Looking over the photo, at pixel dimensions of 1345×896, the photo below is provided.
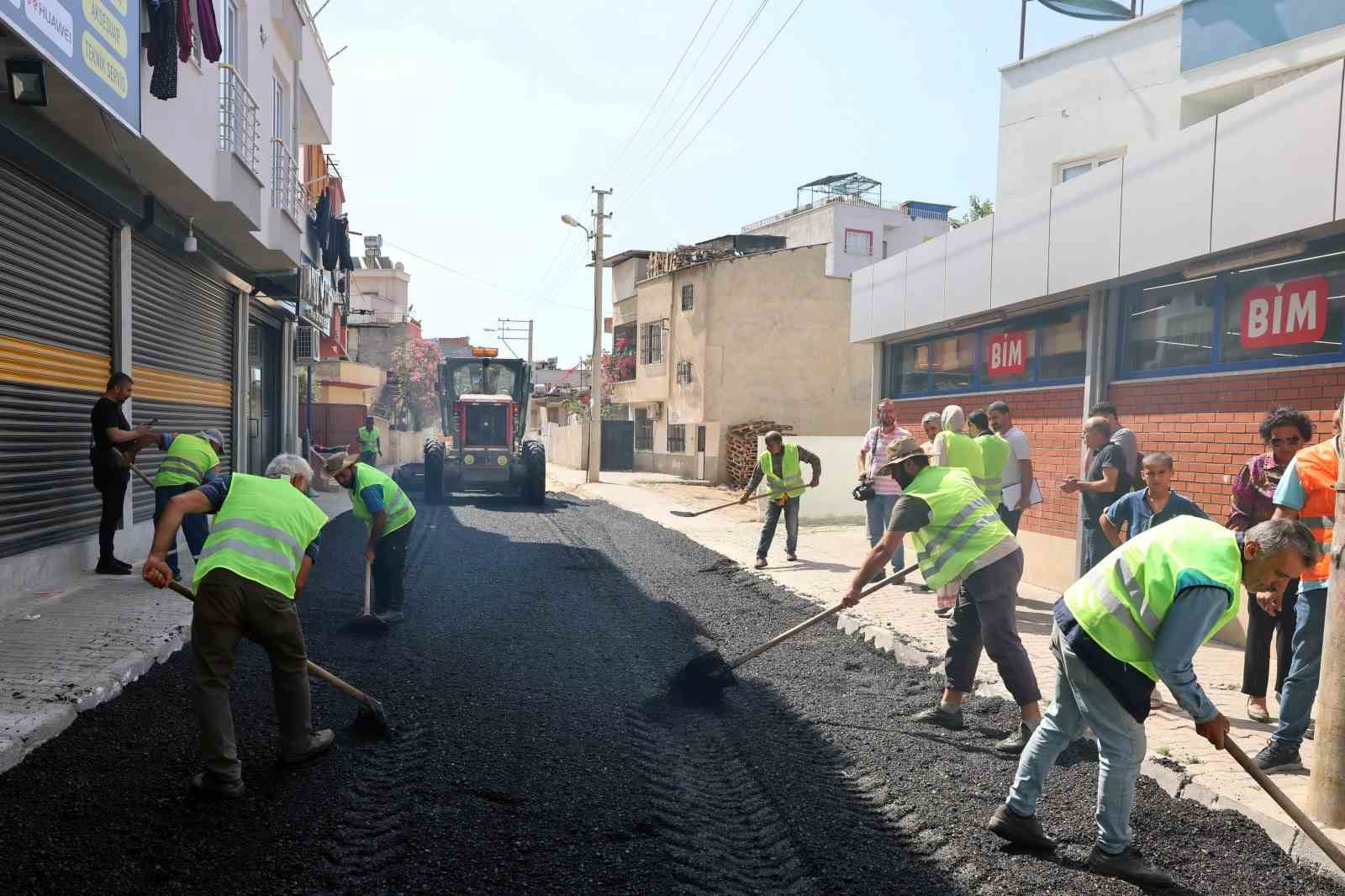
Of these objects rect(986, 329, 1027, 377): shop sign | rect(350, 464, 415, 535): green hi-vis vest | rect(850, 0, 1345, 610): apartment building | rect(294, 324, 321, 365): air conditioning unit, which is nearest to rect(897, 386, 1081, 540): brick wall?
rect(850, 0, 1345, 610): apartment building

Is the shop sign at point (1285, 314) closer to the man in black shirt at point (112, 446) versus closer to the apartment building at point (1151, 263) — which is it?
the apartment building at point (1151, 263)

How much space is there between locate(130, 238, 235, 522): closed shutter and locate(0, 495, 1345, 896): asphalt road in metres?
5.17

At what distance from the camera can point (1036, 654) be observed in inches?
256

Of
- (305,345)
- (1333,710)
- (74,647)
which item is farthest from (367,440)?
(1333,710)

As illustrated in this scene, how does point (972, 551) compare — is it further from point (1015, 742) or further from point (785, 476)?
point (785, 476)

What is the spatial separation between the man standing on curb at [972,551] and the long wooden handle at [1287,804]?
147 centimetres

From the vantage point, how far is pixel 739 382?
26891 mm

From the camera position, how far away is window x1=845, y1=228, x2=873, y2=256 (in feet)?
116

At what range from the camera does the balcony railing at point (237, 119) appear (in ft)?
32.5

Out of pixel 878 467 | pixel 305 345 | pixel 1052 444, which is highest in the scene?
pixel 305 345

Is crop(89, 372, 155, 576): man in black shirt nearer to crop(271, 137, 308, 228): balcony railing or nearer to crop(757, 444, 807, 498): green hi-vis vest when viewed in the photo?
crop(271, 137, 308, 228): balcony railing

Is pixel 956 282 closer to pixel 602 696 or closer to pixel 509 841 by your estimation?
pixel 602 696

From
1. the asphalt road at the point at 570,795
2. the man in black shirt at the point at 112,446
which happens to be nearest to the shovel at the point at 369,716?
the asphalt road at the point at 570,795

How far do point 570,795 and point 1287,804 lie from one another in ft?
8.60
